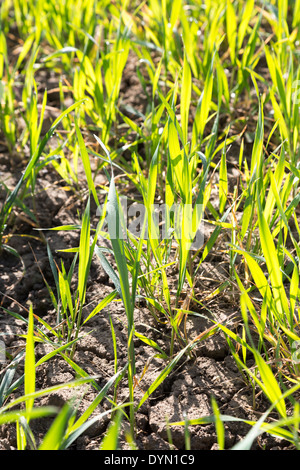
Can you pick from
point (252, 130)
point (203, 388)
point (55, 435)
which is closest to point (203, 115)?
point (252, 130)

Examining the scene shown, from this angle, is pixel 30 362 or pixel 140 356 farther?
pixel 140 356

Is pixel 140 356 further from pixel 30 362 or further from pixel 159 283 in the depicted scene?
pixel 30 362

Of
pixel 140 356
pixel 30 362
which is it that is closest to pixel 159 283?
pixel 140 356

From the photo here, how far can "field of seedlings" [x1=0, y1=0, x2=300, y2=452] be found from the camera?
102cm

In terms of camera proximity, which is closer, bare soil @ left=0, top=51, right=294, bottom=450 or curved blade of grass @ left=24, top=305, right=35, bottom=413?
curved blade of grass @ left=24, top=305, right=35, bottom=413

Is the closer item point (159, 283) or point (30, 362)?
point (30, 362)

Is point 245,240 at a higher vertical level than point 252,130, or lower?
lower

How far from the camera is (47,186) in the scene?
167cm

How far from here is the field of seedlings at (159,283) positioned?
3.34 ft

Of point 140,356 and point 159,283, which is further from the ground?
point 159,283

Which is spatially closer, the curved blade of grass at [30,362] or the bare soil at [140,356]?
the curved blade of grass at [30,362]

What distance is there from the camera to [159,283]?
1280 mm

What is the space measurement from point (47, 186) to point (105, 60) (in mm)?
434

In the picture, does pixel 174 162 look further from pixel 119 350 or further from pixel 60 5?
Result: pixel 60 5
